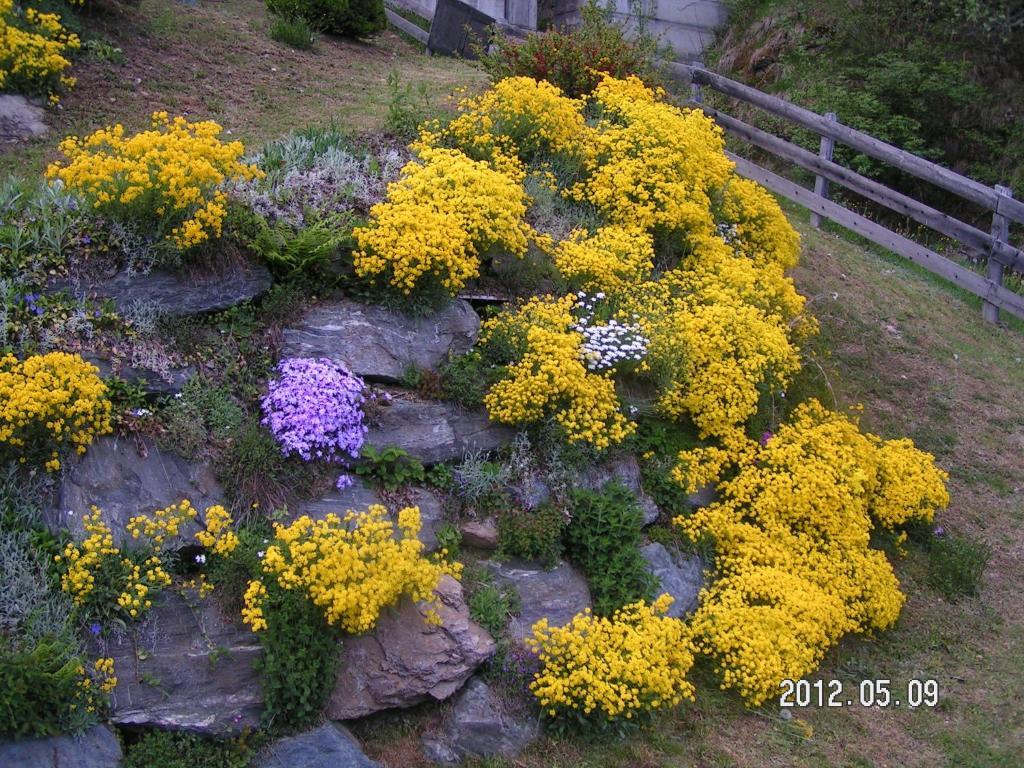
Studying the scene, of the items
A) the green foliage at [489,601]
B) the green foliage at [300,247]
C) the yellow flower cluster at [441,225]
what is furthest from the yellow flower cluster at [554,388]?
the green foliage at [300,247]

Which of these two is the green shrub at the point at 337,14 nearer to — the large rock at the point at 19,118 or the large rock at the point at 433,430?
Result: the large rock at the point at 19,118

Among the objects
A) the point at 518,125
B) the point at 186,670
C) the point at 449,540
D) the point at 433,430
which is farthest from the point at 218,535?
the point at 518,125

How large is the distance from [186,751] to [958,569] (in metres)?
5.13

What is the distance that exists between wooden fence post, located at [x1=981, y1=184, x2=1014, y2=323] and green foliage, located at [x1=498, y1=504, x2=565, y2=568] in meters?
6.48

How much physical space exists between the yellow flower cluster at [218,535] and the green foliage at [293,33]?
26.9 feet

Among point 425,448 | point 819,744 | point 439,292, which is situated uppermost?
point 439,292

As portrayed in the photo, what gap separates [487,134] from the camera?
7.97 meters

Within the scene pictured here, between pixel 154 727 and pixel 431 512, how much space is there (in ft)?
6.15

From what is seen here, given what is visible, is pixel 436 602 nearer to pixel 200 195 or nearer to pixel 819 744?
pixel 819 744

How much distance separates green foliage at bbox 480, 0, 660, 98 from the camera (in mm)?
9539

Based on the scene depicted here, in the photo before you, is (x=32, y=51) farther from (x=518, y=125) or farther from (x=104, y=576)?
(x=104, y=576)

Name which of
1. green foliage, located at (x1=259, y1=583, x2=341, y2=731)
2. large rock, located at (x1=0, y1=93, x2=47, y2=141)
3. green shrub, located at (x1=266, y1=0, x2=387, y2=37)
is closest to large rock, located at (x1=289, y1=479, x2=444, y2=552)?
green foliage, located at (x1=259, y1=583, x2=341, y2=731)

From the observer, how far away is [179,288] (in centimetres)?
594

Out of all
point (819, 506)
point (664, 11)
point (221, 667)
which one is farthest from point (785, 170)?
point (221, 667)
